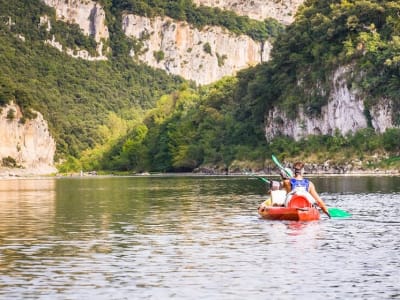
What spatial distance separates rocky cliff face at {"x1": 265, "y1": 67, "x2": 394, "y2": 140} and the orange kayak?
79.5m

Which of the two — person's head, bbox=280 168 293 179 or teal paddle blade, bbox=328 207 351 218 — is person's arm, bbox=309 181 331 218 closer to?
teal paddle blade, bbox=328 207 351 218

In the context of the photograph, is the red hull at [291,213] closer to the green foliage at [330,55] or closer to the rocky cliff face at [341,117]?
the green foliage at [330,55]

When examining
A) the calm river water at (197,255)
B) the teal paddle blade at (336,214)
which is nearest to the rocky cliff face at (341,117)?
the calm river water at (197,255)

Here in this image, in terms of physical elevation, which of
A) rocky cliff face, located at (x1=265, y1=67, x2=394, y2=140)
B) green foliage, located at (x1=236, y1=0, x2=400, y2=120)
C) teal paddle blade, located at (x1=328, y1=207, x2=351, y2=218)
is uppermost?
green foliage, located at (x1=236, y1=0, x2=400, y2=120)

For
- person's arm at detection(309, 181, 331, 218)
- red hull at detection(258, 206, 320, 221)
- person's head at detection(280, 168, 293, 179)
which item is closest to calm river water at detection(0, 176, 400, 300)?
red hull at detection(258, 206, 320, 221)

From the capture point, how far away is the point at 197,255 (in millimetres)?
30469

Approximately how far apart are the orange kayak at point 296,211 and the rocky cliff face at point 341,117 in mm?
79464

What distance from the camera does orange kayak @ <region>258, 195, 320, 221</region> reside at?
4109cm

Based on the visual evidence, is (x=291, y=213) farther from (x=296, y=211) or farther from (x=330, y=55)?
(x=330, y=55)

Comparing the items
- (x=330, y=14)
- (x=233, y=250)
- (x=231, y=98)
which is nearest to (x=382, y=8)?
(x=330, y=14)

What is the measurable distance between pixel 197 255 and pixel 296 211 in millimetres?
11412

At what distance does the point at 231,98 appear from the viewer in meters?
168

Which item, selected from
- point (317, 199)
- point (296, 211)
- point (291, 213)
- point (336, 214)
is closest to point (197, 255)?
point (296, 211)

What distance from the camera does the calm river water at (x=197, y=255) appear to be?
24.3 m
